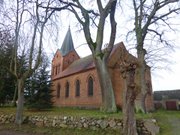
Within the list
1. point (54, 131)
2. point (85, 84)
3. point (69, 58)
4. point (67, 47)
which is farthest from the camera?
point (67, 47)

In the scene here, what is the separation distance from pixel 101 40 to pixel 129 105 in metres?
9.59

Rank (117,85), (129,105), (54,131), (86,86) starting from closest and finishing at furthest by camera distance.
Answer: (129,105) < (54,131) < (117,85) < (86,86)

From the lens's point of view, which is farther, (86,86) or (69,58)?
(69,58)

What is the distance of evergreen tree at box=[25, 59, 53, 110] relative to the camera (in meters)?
25.1

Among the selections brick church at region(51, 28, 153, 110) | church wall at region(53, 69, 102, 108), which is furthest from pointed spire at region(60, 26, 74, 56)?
church wall at region(53, 69, 102, 108)

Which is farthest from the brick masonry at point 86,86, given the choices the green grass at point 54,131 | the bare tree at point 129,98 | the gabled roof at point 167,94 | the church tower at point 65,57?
the bare tree at point 129,98

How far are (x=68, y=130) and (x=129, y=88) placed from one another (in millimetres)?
5369

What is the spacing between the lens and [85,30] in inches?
726

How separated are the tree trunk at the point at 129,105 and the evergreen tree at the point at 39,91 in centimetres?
1770

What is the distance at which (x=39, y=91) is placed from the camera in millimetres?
26172

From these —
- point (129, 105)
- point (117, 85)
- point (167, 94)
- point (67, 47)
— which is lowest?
point (129, 105)

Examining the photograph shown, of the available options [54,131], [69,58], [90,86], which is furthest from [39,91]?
[69,58]

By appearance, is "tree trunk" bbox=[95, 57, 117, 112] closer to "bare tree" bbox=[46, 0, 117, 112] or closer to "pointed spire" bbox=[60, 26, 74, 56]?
"bare tree" bbox=[46, 0, 117, 112]

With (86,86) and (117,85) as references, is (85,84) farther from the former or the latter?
(117,85)
